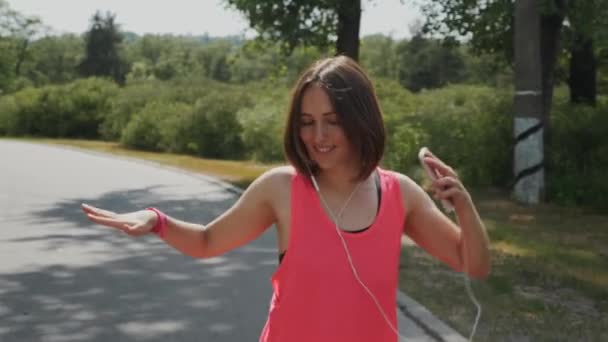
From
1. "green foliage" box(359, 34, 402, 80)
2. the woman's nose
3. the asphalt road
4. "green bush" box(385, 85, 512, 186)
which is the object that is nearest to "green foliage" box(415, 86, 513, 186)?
"green bush" box(385, 85, 512, 186)

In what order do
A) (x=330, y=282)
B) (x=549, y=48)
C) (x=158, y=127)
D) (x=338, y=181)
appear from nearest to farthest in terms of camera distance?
(x=330, y=282)
(x=338, y=181)
(x=549, y=48)
(x=158, y=127)

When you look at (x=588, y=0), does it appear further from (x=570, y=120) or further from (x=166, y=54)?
(x=166, y=54)

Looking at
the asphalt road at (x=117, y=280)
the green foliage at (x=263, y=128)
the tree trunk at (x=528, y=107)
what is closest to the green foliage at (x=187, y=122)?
the green foliage at (x=263, y=128)

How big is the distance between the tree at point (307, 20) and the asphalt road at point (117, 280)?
171 inches

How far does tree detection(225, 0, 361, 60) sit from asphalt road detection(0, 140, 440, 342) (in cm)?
433

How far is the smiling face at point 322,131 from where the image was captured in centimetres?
240

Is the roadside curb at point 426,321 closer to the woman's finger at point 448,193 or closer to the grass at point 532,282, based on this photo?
the grass at point 532,282

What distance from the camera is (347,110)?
93.8 inches

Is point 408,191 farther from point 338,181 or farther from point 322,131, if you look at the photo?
point 322,131

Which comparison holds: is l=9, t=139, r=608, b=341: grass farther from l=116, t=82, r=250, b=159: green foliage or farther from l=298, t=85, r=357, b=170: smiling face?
l=116, t=82, r=250, b=159: green foliage

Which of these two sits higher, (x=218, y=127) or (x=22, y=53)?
(x=22, y=53)

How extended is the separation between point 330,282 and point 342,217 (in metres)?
0.18

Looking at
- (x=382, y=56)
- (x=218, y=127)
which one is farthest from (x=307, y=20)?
(x=382, y=56)

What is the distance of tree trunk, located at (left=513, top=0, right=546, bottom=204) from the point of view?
51.0ft
